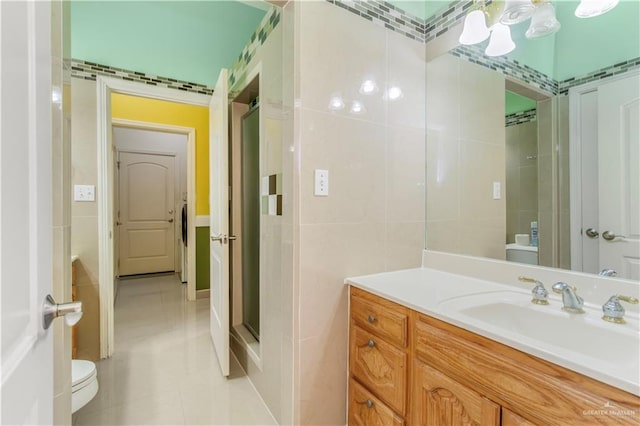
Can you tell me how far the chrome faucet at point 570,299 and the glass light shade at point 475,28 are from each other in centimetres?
120

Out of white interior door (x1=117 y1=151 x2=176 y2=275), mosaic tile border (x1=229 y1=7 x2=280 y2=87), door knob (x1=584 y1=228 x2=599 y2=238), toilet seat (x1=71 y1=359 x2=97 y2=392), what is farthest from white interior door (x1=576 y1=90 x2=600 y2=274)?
white interior door (x1=117 y1=151 x2=176 y2=275)

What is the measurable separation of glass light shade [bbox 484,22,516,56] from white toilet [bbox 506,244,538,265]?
92cm

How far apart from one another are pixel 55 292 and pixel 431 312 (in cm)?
120

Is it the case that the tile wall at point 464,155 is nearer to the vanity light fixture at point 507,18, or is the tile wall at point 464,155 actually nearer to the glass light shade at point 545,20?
the vanity light fixture at point 507,18

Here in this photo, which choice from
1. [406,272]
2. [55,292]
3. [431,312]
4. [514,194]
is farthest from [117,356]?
[514,194]

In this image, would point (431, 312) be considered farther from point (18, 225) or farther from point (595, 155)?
point (18, 225)

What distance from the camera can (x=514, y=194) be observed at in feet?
4.58

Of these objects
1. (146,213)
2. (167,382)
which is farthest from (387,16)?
(146,213)

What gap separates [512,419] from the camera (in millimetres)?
771

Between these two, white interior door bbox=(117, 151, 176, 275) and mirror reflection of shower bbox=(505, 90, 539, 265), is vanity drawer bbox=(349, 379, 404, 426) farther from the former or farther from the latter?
white interior door bbox=(117, 151, 176, 275)

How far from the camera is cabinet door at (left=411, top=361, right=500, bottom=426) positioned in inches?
32.9

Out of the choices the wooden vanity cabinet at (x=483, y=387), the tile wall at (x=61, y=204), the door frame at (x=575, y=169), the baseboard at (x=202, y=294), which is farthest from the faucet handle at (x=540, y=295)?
the baseboard at (x=202, y=294)

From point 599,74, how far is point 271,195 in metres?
1.50

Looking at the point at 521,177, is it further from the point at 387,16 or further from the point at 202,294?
the point at 202,294
